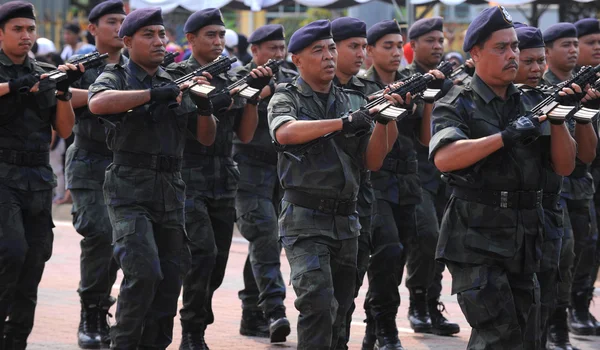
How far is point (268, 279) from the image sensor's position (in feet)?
32.6

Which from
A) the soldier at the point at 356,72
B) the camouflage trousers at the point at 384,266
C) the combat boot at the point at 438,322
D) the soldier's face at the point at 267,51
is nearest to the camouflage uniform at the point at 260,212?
the soldier's face at the point at 267,51

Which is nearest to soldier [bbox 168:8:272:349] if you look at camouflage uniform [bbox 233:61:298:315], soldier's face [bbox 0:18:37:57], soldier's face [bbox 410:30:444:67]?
camouflage uniform [bbox 233:61:298:315]

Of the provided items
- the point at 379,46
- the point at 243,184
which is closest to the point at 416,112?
the point at 379,46

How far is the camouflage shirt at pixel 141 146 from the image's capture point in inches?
324

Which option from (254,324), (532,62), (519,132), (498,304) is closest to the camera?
(519,132)

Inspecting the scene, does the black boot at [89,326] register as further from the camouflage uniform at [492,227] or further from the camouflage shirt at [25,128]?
the camouflage uniform at [492,227]

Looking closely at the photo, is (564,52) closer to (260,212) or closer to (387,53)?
Answer: (387,53)

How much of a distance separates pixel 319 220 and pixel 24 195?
2.04m

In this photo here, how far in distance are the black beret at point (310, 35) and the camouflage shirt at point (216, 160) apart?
161 centimetres

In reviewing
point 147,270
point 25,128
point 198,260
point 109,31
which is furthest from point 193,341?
point 109,31

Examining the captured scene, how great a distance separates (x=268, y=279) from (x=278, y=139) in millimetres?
2579

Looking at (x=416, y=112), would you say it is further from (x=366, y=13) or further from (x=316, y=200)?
(x=366, y=13)

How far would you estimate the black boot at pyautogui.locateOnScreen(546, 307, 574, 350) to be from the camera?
9680 millimetres

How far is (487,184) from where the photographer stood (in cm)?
703
